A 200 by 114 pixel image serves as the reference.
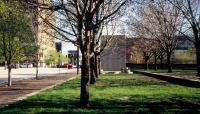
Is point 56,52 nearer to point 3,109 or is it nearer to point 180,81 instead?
point 180,81

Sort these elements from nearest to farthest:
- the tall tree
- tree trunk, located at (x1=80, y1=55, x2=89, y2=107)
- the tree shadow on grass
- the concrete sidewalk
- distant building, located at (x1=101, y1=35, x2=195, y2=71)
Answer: the tree shadow on grass < tree trunk, located at (x1=80, y1=55, x2=89, y2=107) < the concrete sidewalk < the tall tree < distant building, located at (x1=101, y1=35, x2=195, y2=71)

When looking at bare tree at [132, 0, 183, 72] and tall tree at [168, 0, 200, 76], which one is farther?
bare tree at [132, 0, 183, 72]

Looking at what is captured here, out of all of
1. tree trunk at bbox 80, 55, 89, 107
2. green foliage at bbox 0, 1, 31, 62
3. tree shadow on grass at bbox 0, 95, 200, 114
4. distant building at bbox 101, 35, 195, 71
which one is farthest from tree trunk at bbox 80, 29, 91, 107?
distant building at bbox 101, 35, 195, 71

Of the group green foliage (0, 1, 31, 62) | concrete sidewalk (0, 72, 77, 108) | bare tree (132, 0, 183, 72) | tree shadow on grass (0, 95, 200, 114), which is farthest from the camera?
bare tree (132, 0, 183, 72)

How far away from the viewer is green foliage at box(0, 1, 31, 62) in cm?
3050

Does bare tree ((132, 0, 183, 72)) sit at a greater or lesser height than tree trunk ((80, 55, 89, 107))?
greater

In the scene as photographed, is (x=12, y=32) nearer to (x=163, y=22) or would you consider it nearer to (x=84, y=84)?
(x=84, y=84)

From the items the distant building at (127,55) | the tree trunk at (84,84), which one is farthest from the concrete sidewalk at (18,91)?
the distant building at (127,55)

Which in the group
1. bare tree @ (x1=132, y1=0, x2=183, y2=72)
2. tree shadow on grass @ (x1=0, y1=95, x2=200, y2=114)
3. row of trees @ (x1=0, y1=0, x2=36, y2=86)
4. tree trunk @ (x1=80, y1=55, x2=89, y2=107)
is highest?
bare tree @ (x1=132, y1=0, x2=183, y2=72)

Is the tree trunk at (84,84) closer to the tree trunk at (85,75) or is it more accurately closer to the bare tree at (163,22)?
the tree trunk at (85,75)

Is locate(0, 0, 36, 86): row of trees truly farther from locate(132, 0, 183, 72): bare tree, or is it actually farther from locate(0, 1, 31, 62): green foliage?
locate(132, 0, 183, 72): bare tree

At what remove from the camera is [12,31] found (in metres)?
30.7

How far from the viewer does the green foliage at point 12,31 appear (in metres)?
30.5

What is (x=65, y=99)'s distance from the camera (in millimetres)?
19406
